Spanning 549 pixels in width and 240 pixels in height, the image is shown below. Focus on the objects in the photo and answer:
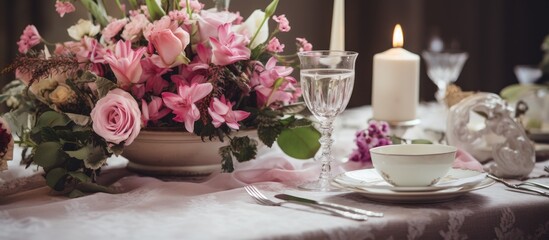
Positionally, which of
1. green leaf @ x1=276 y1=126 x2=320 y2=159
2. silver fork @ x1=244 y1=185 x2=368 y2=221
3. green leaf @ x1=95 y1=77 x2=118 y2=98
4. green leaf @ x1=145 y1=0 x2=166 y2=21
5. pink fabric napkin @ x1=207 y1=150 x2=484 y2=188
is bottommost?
Result: pink fabric napkin @ x1=207 y1=150 x2=484 y2=188

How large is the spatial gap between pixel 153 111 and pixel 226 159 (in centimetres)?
14

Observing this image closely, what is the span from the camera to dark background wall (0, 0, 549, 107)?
3932 millimetres

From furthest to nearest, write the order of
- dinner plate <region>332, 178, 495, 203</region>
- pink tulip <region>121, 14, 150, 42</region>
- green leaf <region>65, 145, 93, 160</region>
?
pink tulip <region>121, 14, 150, 42</region>
green leaf <region>65, 145, 93, 160</region>
dinner plate <region>332, 178, 495, 203</region>

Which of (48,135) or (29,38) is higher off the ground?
(29,38)

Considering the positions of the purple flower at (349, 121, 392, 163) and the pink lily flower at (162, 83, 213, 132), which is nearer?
the pink lily flower at (162, 83, 213, 132)

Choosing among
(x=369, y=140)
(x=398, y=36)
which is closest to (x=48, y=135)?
(x=369, y=140)

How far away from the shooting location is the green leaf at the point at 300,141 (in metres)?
1.36

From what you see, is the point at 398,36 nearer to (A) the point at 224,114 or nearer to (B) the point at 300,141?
(B) the point at 300,141

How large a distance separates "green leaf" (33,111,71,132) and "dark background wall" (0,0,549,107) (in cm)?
240

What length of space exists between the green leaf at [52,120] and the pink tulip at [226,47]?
0.25 m

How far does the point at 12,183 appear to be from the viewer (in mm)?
1271

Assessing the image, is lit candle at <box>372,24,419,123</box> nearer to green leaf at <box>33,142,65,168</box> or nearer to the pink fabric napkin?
the pink fabric napkin

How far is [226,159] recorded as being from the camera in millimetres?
1296

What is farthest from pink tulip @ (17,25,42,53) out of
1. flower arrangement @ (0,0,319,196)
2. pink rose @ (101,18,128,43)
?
pink rose @ (101,18,128,43)
